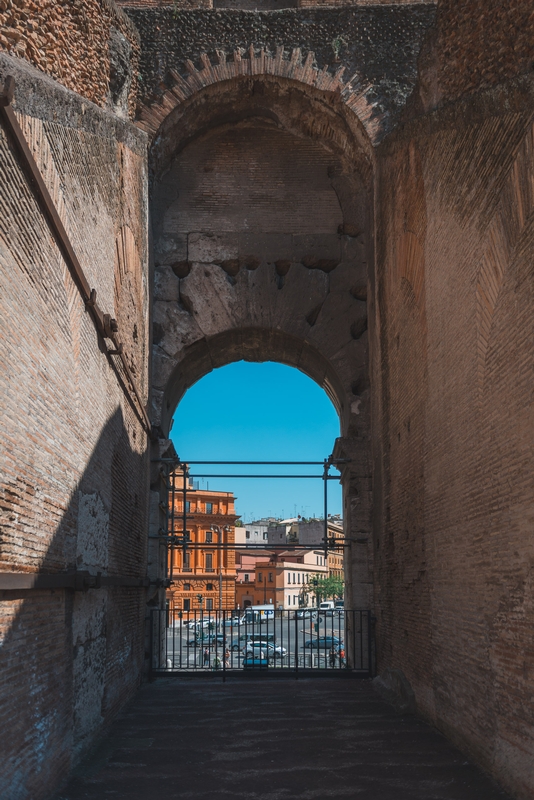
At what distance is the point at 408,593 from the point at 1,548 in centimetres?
592

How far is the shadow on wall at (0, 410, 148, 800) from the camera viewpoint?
4785mm

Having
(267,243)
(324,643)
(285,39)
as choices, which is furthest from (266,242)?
(324,643)

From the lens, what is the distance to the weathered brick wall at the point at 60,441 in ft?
15.6

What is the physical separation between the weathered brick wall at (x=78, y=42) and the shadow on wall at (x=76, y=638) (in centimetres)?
326

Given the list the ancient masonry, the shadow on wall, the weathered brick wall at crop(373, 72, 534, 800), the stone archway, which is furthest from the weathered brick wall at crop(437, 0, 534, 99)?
the shadow on wall

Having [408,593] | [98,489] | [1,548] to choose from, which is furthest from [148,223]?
[1,548]

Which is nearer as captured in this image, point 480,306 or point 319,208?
point 480,306

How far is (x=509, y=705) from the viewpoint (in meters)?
5.73

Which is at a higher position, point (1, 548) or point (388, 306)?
point (388, 306)

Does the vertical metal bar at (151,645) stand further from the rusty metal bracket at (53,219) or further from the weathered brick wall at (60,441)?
the rusty metal bracket at (53,219)

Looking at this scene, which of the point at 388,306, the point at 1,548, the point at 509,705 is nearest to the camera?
the point at 1,548

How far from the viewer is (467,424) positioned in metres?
6.94

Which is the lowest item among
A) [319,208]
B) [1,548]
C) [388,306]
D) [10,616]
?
[10,616]

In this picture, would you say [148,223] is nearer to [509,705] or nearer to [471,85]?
[471,85]
